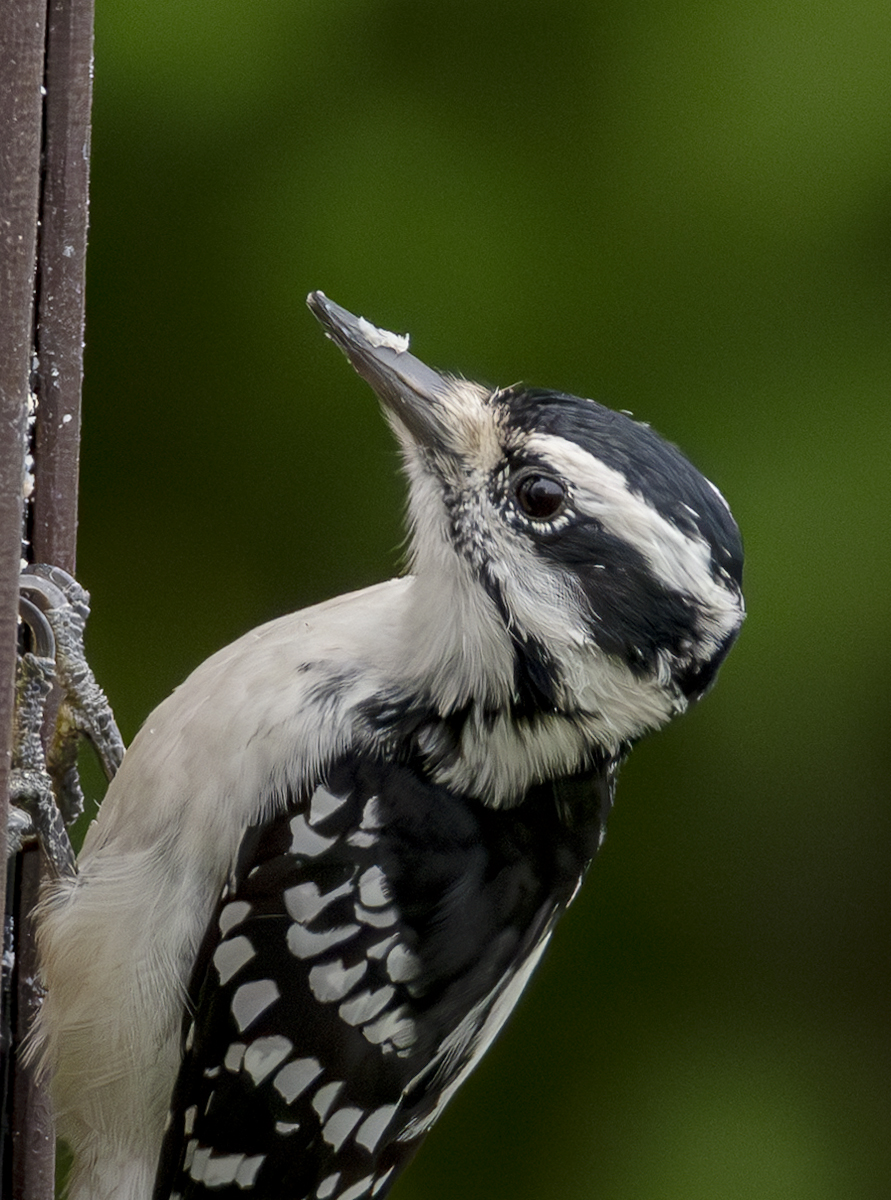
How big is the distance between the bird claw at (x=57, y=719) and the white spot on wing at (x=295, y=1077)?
35 cm

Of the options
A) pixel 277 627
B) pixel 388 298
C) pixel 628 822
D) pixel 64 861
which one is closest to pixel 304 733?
pixel 277 627

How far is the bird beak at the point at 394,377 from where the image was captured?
181 centimetres

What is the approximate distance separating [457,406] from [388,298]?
750 millimetres

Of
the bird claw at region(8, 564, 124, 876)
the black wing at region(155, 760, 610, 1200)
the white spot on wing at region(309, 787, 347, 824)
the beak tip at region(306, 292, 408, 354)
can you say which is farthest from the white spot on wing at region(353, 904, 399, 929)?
the beak tip at region(306, 292, 408, 354)

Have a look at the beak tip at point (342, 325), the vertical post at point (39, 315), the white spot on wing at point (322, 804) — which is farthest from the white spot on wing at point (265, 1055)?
the beak tip at point (342, 325)

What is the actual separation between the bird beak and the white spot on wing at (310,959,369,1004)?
1.87 ft

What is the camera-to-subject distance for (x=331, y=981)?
5.87ft

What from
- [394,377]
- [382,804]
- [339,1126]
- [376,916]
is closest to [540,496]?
[394,377]

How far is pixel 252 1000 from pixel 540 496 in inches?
23.9

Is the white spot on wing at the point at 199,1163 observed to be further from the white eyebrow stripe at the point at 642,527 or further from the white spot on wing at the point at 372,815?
the white eyebrow stripe at the point at 642,527

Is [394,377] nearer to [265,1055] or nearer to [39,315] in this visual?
[39,315]

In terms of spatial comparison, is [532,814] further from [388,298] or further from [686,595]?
[388,298]

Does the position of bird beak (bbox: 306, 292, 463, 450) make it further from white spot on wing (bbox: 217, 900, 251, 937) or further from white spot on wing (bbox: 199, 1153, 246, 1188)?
white spot on wing (bbox: 199, 1153, 246, 1188)

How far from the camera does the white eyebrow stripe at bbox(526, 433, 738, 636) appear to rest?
1.70 metres
